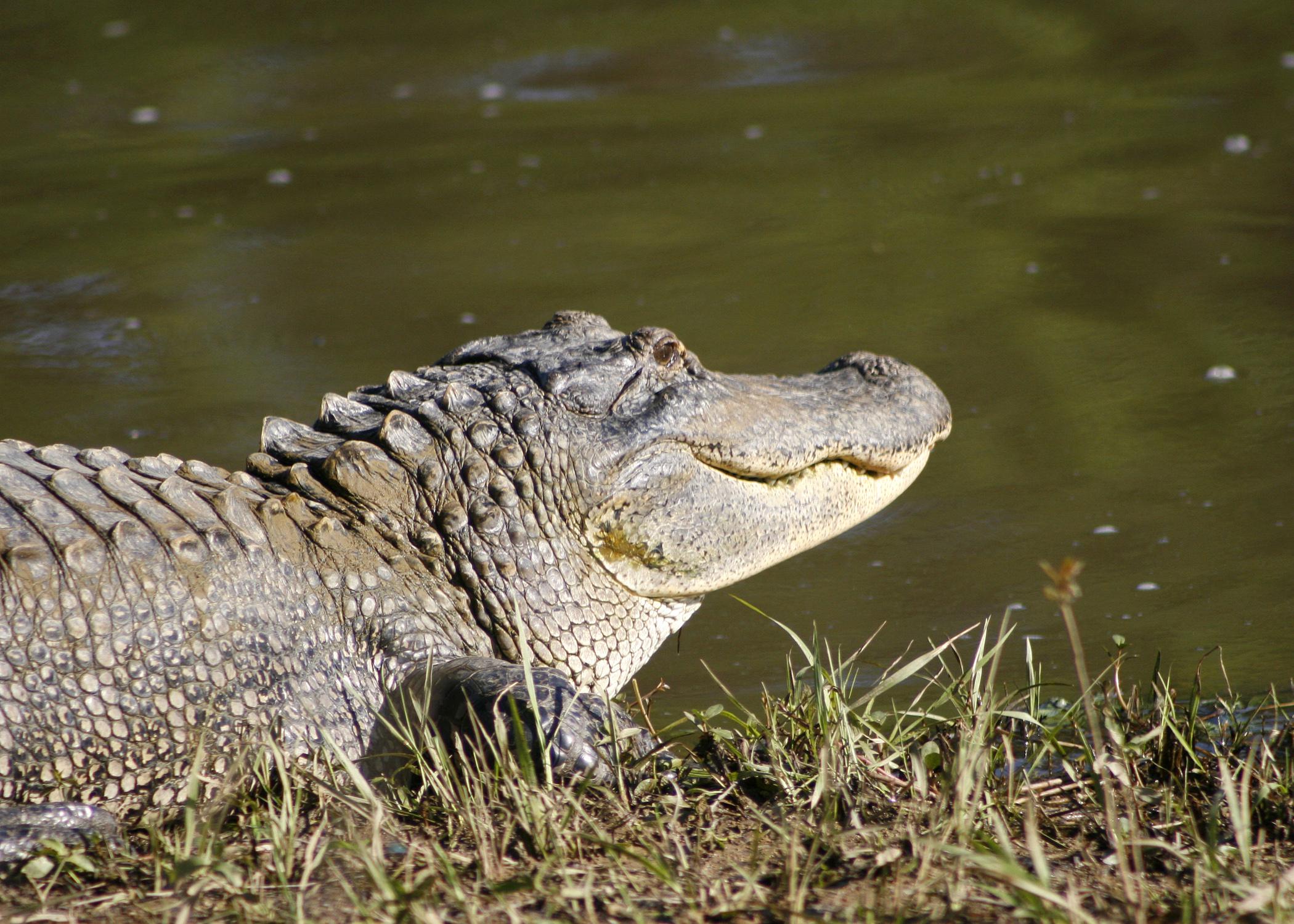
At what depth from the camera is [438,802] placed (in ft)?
8.32

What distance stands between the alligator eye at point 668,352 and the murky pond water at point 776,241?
84cm

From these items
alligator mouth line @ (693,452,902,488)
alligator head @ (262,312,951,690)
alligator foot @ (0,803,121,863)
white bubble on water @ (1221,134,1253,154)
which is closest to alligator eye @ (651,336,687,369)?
alligator head @ (262,312,951,690)

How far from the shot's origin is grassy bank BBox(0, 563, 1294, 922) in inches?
79.7

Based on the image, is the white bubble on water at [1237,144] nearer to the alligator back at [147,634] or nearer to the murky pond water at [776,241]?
the murky pond water at [776,241]

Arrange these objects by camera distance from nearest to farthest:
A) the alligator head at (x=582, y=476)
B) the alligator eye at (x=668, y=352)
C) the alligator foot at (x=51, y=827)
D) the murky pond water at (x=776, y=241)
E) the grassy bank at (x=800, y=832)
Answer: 1. the grassy bank at (x=800, y=832)
2. the alligator foot at (x=51, y=827)
3. the alligator head at (x=582, y=476)
4. the alligator eye at (x=668, y=352)
5. the murky pond water at (x=776, y=241)

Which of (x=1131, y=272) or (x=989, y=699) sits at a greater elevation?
(x=989, y=699)

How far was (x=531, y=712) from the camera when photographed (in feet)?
8.79

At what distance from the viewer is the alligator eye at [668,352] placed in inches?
Answer: 130

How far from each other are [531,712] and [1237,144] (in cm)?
701

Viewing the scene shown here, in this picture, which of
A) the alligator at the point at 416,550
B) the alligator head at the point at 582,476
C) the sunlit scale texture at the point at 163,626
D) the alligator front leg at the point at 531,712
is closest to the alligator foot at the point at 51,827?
the alligator at the point at 416,550

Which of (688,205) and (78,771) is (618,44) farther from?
(78,771)

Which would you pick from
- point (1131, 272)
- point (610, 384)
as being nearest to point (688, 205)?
point (1131, 272)

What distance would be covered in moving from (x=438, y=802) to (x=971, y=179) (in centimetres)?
638

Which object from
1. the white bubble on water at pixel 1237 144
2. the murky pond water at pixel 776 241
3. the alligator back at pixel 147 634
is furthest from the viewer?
the white bubble on water at pixel 1237 144
